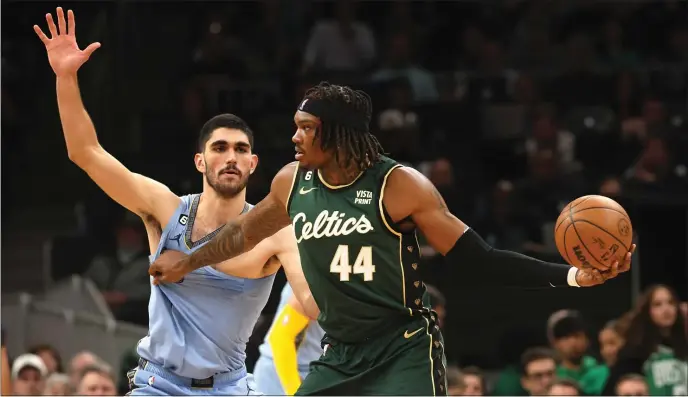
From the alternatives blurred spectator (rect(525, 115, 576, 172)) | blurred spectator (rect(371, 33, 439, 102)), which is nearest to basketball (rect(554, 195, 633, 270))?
blurred spectator (rect(525, 115, 576, 172))

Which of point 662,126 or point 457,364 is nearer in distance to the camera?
point 457,364

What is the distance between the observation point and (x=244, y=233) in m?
4.82

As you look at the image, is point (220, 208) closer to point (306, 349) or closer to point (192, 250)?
point (192, 250)

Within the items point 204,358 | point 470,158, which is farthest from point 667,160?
point 204,358

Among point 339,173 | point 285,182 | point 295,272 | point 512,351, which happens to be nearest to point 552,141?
point 512,351

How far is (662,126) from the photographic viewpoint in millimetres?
11531

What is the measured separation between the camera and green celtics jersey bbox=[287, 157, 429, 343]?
14.2 ft

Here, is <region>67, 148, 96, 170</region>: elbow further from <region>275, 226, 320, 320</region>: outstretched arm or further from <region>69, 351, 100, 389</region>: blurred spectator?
<region>69, 351, 100, 389</region>: blurred spectator

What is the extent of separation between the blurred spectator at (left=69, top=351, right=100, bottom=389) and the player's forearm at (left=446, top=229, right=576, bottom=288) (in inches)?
173

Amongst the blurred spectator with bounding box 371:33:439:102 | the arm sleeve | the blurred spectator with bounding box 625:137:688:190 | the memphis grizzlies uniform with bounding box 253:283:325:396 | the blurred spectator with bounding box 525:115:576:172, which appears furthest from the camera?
the blurred spectator with bounding box 371:33:439:102

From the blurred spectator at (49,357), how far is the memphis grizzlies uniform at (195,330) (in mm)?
3520

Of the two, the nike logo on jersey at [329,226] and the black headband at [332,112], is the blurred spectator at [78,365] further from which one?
the black headband at [332,112]

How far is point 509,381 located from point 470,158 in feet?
10.1

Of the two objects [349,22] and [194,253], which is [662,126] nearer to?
[349,22]
